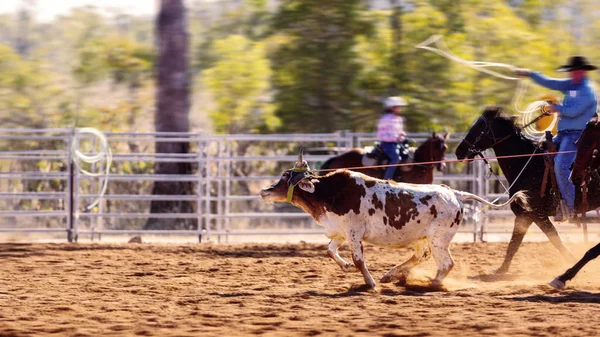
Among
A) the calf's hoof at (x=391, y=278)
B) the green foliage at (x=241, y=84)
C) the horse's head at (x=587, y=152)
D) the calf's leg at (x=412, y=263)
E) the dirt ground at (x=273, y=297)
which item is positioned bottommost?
the dirt ground at (x=273, y=297)

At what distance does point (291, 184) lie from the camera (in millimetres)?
8781

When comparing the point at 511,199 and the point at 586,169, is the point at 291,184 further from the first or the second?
the point at 586,169

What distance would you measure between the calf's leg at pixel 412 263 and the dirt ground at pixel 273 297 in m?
0.11

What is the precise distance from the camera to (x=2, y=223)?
701 inches

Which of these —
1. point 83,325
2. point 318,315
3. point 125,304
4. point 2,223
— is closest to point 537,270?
point 318,315

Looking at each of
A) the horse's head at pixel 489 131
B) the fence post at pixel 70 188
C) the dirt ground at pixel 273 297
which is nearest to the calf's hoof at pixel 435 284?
the dirt ground at pixel 273 297

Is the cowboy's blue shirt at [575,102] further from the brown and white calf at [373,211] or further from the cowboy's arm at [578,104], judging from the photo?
the brown and white calf at [373,211]

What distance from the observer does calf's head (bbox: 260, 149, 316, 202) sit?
28.7 feet

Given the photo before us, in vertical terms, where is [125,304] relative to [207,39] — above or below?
below

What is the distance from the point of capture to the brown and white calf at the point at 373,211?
8727 mm

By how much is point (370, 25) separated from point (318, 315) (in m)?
10.8

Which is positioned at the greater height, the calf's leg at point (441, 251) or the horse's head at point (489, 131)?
the horse's head at point (489, 131)

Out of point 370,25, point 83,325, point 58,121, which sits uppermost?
point 370,25

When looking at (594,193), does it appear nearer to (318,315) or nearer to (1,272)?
(318,315)
